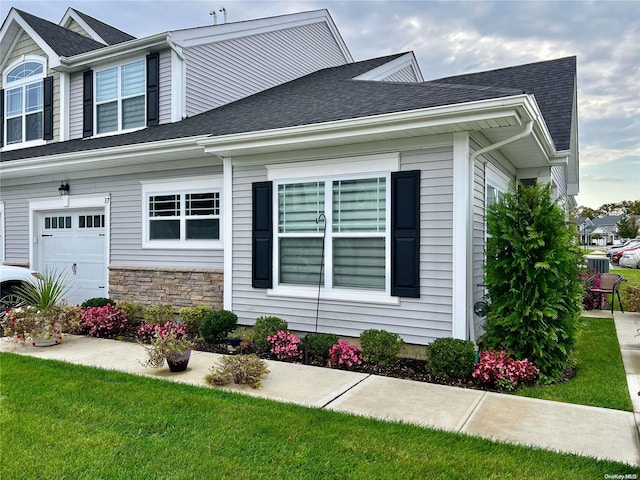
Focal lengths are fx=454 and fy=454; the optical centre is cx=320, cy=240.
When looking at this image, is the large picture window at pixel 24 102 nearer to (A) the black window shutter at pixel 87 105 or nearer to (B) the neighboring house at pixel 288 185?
(B) the neighboring house at pixel 288 185

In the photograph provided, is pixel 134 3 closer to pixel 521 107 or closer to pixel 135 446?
pixel 521 107

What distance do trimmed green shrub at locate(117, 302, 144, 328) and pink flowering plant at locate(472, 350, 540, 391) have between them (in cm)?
557

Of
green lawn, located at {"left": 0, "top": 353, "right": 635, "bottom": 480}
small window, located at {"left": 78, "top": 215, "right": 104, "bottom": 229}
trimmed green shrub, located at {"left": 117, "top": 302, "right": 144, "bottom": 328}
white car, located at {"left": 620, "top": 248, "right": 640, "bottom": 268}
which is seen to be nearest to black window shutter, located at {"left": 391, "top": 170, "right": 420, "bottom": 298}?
green lawn, located at {"left": 0, "top": 353, "right": 635, "bottom": 480}

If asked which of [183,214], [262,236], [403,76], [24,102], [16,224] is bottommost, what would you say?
[262,236]

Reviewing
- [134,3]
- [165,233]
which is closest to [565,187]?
[165,233]

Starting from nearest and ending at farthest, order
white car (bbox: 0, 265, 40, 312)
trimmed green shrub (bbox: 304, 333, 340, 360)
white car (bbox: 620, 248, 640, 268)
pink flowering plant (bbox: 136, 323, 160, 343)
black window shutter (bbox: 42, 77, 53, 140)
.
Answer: trimmed green shrub (bbox: 304, 333, 340, 360), pink flowering plant (bbox: 136, 323, 160, 343), white car (bbox: 0, 265, 40, 312), black window shutter (bbox: 42, 77, 53, 140), white car (bbox: 620, 248, 640, 268)

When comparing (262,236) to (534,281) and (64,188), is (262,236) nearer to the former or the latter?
(534,281)

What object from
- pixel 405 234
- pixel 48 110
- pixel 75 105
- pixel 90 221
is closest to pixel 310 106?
pixel 405 234

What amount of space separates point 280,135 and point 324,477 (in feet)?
14.2

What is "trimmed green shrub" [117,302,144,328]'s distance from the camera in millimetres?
7641

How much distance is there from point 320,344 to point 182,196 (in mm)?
3979

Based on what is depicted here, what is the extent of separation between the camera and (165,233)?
8.26 m

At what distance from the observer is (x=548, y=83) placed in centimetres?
941

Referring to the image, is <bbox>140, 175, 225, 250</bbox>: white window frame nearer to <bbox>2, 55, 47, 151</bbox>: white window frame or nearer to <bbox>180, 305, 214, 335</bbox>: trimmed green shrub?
<bbox>180, 305, 214, 335</bbox>: trimmed green shrub
